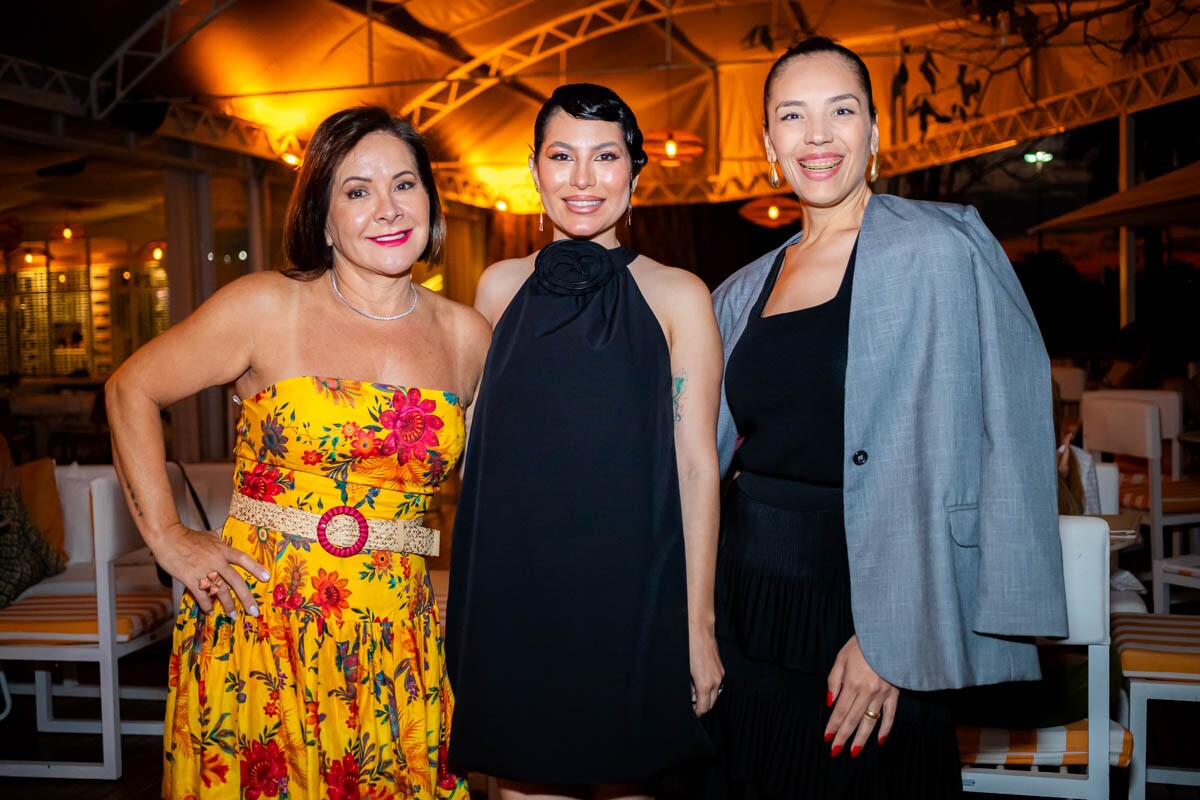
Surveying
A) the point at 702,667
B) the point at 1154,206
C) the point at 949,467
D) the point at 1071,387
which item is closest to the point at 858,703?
the point at 702,667

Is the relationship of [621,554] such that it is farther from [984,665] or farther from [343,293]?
[343,293]

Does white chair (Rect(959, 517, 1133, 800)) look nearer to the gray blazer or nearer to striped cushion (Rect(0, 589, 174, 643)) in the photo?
the gray blazer

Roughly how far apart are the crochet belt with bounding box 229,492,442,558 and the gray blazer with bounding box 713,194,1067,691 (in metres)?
0.81

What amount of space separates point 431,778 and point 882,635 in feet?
2.67

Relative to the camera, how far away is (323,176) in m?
1.87

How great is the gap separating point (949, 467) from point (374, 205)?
109 centimetres

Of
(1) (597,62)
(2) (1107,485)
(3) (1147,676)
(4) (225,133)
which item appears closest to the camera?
(3) (1147,676)

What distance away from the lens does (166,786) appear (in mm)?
1813

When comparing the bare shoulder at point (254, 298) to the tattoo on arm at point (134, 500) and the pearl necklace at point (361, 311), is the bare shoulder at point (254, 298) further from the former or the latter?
the tattoo on arm at point (134, 500)

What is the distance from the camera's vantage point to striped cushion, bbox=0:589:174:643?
3.35 meters

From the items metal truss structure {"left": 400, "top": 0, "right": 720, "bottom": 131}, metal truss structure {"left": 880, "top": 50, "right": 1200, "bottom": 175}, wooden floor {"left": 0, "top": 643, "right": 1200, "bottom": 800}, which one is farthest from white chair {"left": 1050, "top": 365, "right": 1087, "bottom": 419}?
metal truss structure {"left": 400, "top": 0, "right": 720, "bottom": 131}

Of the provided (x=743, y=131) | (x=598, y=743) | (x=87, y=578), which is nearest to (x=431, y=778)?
(x=598, y=743)

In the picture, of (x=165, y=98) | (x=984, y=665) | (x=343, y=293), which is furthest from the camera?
(x=165, y=98)

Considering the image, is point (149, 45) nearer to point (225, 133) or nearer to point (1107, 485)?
point (225, 133)
